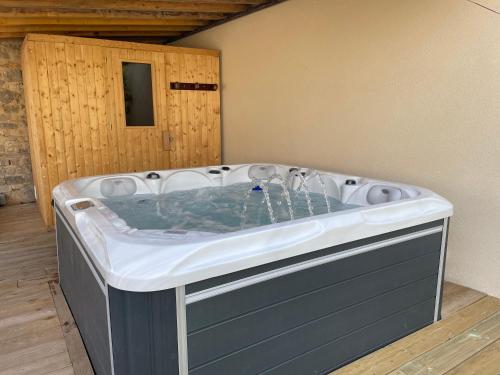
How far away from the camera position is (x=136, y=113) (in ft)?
13.3

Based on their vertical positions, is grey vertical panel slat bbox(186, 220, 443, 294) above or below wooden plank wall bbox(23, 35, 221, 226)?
below

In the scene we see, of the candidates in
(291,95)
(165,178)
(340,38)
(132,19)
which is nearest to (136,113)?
(132,19)

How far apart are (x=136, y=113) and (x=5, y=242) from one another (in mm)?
1758

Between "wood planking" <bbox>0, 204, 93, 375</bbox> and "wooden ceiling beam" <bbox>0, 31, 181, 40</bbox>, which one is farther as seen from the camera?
"wooden ceiling beam" <bbox>0, 31, 181, 40</bbox>

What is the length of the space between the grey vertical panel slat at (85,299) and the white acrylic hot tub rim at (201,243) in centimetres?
17

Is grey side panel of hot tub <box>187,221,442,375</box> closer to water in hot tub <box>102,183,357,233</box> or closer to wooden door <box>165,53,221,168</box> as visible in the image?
water in hot tub <box>102,183,357,233</box>

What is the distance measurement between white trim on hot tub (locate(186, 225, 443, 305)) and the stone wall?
4601mm

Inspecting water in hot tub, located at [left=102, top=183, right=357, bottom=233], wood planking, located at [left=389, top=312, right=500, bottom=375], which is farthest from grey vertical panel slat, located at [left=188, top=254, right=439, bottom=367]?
water in hot tub, located at [left=102, top=183, right=357, bottom=233]

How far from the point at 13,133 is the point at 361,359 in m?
4.79

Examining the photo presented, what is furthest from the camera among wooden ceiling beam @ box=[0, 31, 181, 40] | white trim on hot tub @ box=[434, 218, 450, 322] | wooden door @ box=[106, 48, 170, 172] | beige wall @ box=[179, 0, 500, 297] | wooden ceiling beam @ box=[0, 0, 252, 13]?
wooden ceiling beam @ box=[0, 31, 181, 40]

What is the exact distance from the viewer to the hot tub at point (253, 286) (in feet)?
3.53

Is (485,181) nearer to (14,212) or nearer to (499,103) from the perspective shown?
(499,103)

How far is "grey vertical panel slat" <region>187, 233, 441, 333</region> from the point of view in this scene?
1.13 meters

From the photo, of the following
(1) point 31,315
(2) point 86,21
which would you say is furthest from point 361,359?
(2) point 86,21
